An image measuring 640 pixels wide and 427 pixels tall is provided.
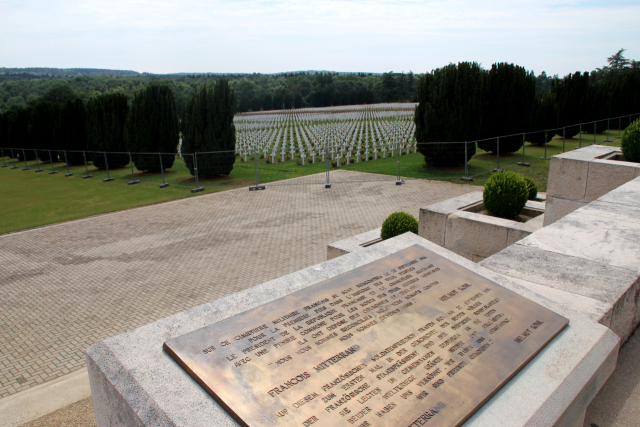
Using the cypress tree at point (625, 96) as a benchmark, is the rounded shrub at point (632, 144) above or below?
below

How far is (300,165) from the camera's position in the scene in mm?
19688

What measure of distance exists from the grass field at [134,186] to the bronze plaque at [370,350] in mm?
11609

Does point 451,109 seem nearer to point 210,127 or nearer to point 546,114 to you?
point 210,127

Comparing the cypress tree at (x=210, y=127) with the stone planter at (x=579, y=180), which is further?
the cypress tree at (x=210, y=127)

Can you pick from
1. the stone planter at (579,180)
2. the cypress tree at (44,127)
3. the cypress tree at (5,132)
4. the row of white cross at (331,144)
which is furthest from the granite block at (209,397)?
the cypress tree at (5,132)

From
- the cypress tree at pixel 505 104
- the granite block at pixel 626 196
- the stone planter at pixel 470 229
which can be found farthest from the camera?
the cypress tree at pixel 505 104

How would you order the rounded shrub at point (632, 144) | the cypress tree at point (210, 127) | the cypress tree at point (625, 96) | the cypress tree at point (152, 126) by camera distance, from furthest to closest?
1. the cypress tree at point (625, 96)
2. the cypress tree at point (152, 126)
3. the cypress tree at point (210, 127)
4. the rounded shrub at point (632, 144)

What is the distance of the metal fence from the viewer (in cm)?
1590

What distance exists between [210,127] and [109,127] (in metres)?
7.74

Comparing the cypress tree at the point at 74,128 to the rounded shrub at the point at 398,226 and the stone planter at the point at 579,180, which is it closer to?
the rounded shrub at the point at 398,226

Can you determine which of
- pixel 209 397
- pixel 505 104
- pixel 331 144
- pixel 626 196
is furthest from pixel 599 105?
pixel 209 397

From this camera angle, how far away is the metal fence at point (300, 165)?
15898mm

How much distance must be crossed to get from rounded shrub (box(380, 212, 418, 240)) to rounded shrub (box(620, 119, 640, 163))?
171 inches

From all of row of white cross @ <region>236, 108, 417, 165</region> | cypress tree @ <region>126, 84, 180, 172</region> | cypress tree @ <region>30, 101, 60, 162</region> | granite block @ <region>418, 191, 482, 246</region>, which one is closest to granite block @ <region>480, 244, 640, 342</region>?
granite block @ <region>418, 191, 482, 246</region>
